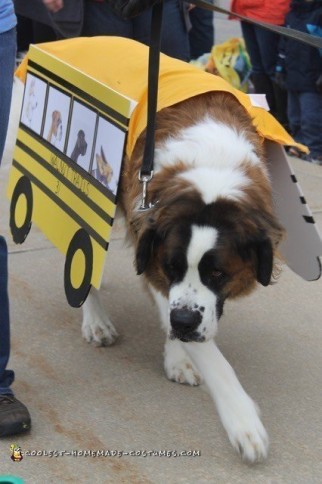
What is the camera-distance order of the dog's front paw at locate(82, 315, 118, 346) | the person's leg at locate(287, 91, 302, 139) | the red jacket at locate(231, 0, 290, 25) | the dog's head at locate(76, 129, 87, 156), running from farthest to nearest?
the person's leg at locate(287, 91, 302, 139), the red jacket at locate(231, 0, 290, 25), the dog's front paw at locate(82, 315, 118, 346), the dog's head at locate(76, 129, 87, 156)

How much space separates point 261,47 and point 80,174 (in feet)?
15.9

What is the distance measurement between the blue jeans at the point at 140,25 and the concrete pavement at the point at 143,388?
32.0 inches

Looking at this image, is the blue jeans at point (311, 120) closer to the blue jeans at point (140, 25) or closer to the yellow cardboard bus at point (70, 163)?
the blue jeans at point (140, 25)

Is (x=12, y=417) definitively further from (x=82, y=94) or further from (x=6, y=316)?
(x=82, y=94)

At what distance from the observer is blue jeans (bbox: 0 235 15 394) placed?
3.61 meters

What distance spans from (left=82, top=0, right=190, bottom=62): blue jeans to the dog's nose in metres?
2.92

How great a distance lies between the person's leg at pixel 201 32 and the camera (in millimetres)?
9430

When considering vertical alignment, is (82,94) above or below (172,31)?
above

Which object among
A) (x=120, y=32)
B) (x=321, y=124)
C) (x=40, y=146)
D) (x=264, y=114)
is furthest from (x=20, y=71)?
(x=321, y=124)

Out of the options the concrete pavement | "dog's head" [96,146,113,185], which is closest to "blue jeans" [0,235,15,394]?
the concrete pavement

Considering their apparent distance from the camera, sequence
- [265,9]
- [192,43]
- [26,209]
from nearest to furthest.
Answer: [26,209]
[265,9]
[192,43]

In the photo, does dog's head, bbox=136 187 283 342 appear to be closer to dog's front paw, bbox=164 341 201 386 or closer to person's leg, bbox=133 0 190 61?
dog's front paw, bbox=164 341 201 386

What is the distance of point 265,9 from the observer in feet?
27.3

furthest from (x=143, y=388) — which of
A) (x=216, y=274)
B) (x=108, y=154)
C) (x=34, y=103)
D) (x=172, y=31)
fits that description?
(x=172, y=31)
